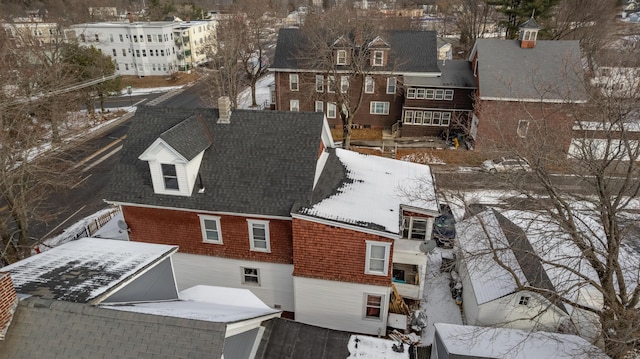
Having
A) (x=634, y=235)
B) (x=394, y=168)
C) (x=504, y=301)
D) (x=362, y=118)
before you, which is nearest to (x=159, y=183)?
(x=394, y=168)

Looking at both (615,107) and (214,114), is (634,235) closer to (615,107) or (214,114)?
(615,107)

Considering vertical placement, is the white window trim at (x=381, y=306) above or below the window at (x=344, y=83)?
below

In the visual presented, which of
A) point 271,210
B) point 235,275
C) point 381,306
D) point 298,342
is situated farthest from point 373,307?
point 235,275

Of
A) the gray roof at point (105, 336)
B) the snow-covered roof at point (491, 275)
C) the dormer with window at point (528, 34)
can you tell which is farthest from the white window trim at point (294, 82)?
the gray roof at point (105, 336)

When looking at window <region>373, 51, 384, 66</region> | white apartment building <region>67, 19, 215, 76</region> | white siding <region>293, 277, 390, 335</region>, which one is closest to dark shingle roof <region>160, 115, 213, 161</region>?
white siding <region>293, 277, 390, 335</region>

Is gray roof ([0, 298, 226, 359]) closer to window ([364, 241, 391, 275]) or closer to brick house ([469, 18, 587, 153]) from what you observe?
window ([364, 241, 391, 275])

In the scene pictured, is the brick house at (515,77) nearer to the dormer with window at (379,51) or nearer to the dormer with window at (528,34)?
the dormer with window at (528,34)
